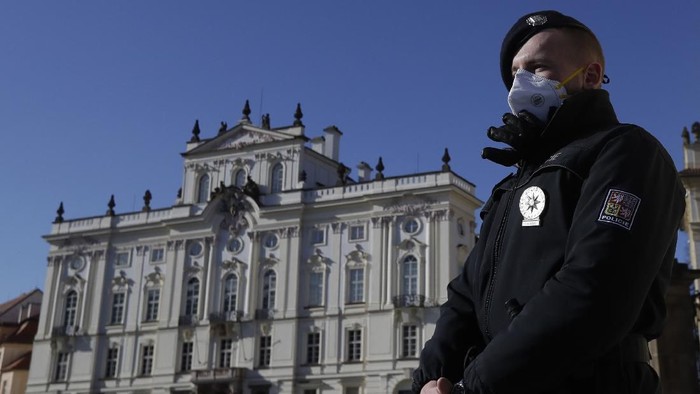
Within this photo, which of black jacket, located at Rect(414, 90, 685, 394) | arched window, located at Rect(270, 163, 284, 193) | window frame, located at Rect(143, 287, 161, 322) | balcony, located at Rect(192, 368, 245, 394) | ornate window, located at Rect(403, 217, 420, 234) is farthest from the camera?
window frame, located at Rect(143, 287, 161, 322)

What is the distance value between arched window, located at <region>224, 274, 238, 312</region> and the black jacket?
4159 cm

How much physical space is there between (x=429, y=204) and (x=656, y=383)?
1486 inches

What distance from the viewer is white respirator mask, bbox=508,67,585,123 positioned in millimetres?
2604

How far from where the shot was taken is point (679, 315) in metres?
9.12

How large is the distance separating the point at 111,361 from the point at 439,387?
47.0 meters

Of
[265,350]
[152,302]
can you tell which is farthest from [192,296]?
[265,350]

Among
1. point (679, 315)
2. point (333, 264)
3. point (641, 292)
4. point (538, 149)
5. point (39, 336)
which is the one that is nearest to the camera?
point (641, 292)

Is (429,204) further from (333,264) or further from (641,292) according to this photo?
(641,292)

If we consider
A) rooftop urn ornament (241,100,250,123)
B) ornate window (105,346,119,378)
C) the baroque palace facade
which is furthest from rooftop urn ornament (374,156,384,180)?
ornate window (105,346,119,378)

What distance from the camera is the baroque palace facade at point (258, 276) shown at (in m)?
39.6

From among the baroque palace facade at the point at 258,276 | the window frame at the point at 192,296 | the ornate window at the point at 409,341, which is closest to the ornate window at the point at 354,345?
the baroque palace facade at the point at 258,276

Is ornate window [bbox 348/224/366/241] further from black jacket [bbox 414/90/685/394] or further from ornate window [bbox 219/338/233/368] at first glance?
black jacket [bbox 414/90/685/394]

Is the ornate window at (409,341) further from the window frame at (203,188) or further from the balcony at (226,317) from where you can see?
the window frame at (203,188)

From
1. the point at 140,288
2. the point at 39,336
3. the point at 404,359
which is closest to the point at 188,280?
the point at 140,288
